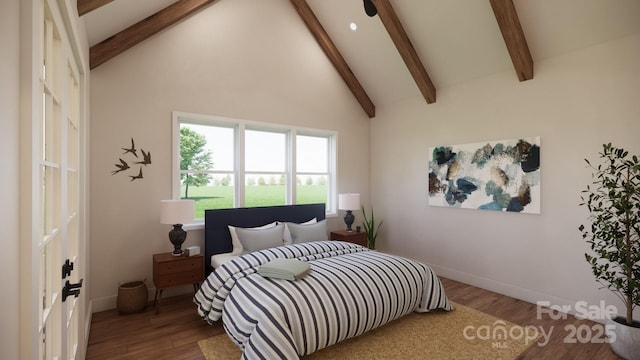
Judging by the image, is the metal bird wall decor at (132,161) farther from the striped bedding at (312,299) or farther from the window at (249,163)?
the striped bedding at (312,299)

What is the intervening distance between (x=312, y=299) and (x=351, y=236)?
7.78 ft

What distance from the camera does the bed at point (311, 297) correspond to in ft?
7.25

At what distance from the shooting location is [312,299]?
239 cm

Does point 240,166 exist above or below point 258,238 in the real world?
above

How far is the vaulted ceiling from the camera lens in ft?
9.84

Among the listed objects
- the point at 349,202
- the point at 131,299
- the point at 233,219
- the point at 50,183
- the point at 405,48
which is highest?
the point at 405,48

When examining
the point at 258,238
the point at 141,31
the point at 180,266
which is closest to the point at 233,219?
the point at 258,238

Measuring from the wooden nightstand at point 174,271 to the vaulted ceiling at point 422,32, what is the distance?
2195 millimetres

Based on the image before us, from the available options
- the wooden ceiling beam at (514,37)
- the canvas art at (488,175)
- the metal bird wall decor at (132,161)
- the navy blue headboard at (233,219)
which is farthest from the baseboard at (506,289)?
the metal bird wall decor at (132,161)

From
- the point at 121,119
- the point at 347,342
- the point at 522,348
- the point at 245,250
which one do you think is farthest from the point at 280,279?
the point at 121,119

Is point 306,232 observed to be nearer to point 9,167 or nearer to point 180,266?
point 180,266

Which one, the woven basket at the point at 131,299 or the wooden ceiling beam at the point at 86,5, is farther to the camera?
the woven basket at the point at 131,299

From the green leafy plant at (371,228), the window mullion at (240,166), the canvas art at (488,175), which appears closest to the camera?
the canvas art at (488,175)

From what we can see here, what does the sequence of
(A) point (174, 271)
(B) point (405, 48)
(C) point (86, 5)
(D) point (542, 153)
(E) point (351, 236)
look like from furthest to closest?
(E) point (351, 236) < (B) point (405, 48) < (D) point (542, 153) < (A) point (174, 271) < (C) point (86, 5)
